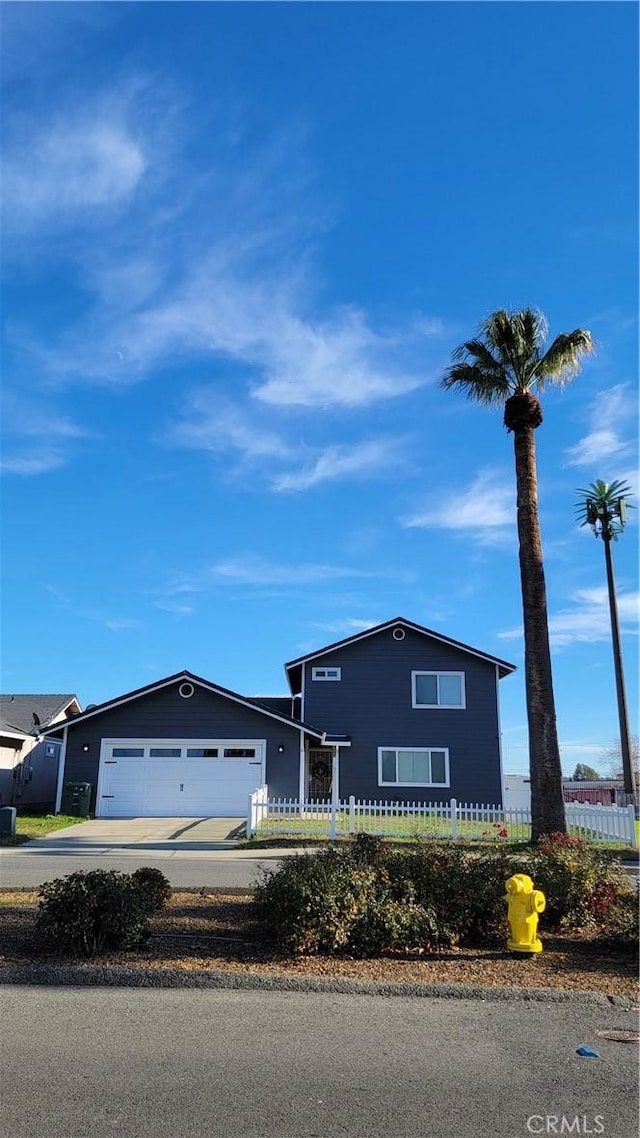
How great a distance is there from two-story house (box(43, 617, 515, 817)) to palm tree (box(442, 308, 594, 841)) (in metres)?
10.0

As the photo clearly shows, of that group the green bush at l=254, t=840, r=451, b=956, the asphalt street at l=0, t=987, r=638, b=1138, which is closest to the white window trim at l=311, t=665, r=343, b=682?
the green bush at l=254, t=840, r=451, b=956

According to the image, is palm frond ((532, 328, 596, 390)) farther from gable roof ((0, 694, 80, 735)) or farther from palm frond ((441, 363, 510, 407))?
gable roof ((0, 694, 80, 735))

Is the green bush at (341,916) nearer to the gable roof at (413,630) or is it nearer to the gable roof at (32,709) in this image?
the gable roof at (413,630)

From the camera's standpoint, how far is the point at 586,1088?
4391mm

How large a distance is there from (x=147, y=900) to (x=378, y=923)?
2120 millimetres

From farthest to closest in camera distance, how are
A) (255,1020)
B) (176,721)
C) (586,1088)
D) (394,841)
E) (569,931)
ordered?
(176,721)
(394,841)
(569,931)
(255,1020)
(586,1088)

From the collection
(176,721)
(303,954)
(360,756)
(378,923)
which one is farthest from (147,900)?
(360,756)

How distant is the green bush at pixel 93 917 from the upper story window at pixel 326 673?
21.5m

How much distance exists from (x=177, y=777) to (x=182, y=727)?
1.53 metres

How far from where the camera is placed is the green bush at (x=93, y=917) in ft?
22.1

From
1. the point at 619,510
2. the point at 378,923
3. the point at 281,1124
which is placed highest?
the point at 619,510

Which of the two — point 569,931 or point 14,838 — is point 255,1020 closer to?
point 569,931

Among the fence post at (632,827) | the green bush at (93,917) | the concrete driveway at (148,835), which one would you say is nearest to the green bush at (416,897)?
the green bush at (93,917)

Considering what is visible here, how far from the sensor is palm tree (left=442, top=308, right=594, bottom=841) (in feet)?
51.6
